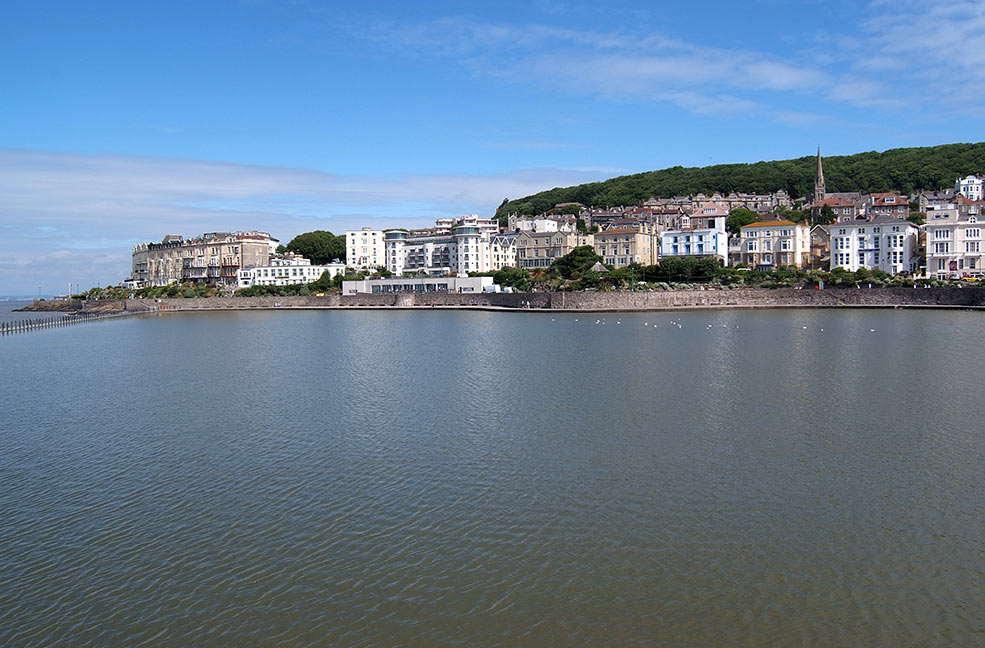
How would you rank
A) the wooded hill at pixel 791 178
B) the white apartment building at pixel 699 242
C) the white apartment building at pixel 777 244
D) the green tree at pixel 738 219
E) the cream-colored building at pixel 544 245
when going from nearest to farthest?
1. the white apartment building at pixel 777 244
2. the white apartment building at pixel 699 242
3. the green tree at pixel 738 219
4. the cream-colored building at pixel 544 245
5. the wooded hill at pixel 791 178

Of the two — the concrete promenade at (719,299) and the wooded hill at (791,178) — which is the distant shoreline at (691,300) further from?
the wooded hill at (791,178)

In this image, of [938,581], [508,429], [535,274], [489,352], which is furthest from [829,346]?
[535,274]

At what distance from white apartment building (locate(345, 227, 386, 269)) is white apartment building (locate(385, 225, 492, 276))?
11.4 feet

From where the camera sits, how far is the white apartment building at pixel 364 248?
9656cm

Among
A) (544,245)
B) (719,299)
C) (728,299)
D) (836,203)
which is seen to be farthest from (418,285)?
(836,203)

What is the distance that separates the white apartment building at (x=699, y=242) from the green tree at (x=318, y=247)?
49.4 meters

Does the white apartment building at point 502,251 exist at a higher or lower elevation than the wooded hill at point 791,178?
lower

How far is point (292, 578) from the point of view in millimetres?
8461

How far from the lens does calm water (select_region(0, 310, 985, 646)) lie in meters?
7.49

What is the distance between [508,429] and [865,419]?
8014 millimetres

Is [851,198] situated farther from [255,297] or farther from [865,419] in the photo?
[865,419]

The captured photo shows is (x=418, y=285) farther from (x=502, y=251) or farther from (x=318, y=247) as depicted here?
(x=318, y=247)

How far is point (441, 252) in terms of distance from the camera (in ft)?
286

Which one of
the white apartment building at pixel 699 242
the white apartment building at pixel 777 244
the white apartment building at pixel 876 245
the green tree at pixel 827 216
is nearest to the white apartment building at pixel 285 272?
the white apartment building at pixel 699 242
